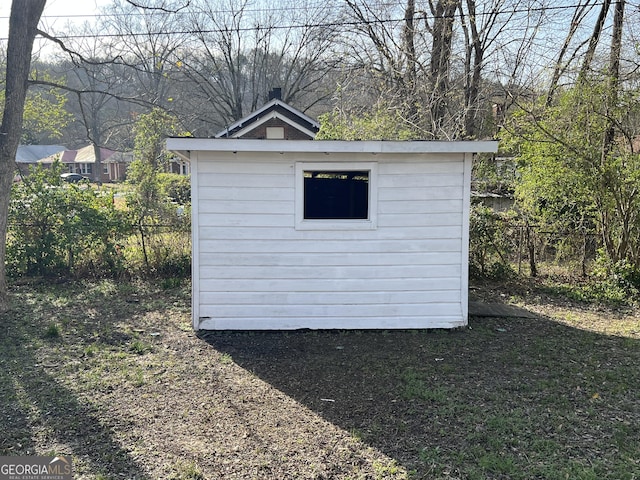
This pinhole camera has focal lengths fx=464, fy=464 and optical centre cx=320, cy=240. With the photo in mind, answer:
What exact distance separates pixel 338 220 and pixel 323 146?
2.97 feet

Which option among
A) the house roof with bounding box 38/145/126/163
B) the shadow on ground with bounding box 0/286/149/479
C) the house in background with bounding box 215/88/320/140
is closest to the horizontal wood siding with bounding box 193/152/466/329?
the shadow on ground with bounding box 0/286/149/479

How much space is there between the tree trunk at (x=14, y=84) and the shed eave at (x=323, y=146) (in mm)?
2786

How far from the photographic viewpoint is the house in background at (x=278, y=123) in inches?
566

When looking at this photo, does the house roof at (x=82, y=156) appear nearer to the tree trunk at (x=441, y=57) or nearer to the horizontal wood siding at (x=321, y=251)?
the tree trunk at (x=441, y=57)

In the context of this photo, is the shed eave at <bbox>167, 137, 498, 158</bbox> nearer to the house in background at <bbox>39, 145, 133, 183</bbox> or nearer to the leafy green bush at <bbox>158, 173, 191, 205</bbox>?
the leafy green bush at <bbox>158, 173, 191, 205</bbox>

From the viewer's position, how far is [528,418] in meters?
3.49

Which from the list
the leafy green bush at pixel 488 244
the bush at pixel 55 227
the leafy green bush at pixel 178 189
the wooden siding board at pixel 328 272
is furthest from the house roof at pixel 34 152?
the leafy green bush at pixel 488 244

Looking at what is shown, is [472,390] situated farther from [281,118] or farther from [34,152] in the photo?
[34,152]

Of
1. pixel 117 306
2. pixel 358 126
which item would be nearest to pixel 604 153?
pixel 358 126

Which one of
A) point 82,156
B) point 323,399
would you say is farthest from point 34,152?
point 323,399

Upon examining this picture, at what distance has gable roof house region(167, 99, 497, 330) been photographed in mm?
5438

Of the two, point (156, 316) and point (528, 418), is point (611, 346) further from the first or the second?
point (156, 316)

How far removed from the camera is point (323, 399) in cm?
382

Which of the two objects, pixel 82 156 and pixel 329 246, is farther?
pixel 82 156
